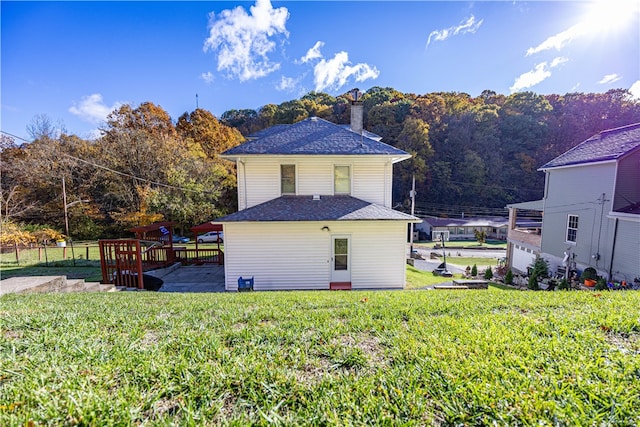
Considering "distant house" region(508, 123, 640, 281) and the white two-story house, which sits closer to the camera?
the white two-story house

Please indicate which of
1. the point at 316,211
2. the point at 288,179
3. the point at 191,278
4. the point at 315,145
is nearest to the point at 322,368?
the point at 316,211

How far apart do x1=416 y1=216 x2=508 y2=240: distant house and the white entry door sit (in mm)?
32683

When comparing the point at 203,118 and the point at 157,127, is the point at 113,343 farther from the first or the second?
the point at 203,118

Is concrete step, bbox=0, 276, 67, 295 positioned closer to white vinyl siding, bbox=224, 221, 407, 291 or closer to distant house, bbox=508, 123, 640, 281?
white vinyl siding, bbox=224, 221, 407, 291

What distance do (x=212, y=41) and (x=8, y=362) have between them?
17131 millimetres

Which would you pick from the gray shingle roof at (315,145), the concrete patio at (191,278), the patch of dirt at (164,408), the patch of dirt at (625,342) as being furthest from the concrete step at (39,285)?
the patch of dirt at (625,342)

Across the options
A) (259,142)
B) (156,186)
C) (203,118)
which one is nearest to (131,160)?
(156,186)

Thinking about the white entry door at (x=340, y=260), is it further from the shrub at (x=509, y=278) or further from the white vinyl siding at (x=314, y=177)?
the shrub at (x=509, y=278)

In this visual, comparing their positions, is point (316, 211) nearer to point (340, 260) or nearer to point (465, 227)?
point (340, 260)

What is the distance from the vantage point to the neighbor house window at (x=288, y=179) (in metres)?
10.3

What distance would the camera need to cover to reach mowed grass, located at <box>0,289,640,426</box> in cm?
159

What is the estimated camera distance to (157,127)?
28.0 metres

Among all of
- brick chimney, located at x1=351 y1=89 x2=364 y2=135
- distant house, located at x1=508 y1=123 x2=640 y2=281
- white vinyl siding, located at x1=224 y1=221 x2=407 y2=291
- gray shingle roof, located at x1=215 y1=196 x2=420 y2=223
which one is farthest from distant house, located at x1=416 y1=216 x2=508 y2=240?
gray shingle roof, located at x1=215 y1=196 x2=420 y2=223

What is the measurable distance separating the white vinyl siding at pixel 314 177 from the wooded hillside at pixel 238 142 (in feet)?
53.5
